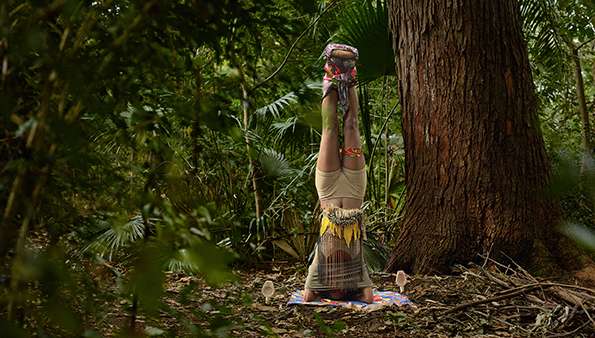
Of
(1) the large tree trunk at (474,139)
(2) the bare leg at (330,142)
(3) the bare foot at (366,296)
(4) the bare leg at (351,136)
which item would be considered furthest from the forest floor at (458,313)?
(2) the bare leg at (330,142)

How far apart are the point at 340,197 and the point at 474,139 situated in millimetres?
857

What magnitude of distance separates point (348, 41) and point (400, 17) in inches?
31.6

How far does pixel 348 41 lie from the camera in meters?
5.19

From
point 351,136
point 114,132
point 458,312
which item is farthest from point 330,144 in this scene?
point 114,132

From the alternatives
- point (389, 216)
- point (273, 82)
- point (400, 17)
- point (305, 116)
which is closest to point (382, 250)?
point (389, 216)

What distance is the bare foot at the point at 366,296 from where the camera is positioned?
12.1ft

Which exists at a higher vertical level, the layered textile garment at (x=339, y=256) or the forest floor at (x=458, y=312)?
the layered textile garment at (x=339, y=256)

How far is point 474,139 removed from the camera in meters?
4.11

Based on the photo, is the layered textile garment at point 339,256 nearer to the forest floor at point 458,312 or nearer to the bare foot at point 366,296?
the bare foot at point 366,296

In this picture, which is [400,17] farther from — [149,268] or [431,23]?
[149,268]

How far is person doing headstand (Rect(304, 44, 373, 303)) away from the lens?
12.3 feet

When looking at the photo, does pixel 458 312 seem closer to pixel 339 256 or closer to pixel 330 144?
pixel 339 256

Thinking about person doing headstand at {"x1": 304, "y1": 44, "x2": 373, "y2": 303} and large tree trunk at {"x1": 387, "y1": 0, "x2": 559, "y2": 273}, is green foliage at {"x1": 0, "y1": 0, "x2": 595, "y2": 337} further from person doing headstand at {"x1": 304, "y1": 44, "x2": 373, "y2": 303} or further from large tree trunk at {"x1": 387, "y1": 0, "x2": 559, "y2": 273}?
large tree trunk at {"x1": 387, "y1": 0, "x2": 559, "y2": 273}

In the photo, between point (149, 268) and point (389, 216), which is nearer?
point (149, 268)
